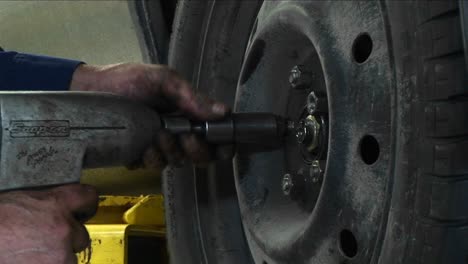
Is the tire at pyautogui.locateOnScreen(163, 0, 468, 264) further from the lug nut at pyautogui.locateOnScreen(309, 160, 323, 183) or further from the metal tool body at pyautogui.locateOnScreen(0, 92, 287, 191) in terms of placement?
the metal tool body at pyautogui.locateOnScreen(0, 92, 287, 191)

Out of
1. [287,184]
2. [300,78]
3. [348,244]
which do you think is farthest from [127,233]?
[348,244]

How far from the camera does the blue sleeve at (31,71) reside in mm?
1232

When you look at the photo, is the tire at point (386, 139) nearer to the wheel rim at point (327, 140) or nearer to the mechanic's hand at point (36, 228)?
the wheel rim at point (327, 140)

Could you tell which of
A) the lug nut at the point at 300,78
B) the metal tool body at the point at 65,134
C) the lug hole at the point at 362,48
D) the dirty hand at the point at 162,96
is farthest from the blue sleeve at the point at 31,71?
the lug hole at the point at 362,48

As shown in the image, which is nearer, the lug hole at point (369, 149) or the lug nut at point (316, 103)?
the lug hole at point (369, 149)

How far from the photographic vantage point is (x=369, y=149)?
81 centimetres

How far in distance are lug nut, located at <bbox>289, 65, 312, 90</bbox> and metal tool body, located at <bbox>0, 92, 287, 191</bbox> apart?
231 mm

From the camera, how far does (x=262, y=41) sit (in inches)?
44.6

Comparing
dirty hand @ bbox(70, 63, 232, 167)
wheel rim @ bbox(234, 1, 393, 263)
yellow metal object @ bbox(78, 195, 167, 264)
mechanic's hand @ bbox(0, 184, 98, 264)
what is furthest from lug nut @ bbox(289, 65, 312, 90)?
yellow metal object @ bbox(78, 195, 167, 264)

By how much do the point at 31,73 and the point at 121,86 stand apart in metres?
0.20

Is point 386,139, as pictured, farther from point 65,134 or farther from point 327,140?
point 65,134

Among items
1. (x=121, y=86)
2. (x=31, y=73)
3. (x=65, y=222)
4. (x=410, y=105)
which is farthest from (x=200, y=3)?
(x=410, y=105)

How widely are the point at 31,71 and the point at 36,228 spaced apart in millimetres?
444

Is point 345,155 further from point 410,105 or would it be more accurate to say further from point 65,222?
point 65,222
